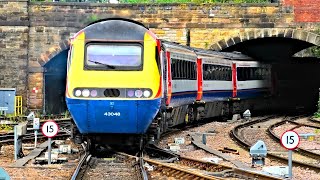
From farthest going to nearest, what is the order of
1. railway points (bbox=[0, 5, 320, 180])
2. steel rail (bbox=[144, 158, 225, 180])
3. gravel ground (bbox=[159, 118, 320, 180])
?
gravel ground (bbox=[159, 118, 320, 180]), railway points (bbox=[0, 5, 320, 180]), steel rail (bbox=[144, 158, 225, 180])

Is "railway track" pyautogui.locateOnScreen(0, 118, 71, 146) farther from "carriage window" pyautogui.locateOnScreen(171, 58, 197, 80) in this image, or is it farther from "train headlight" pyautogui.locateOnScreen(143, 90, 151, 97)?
"train headlight" pyautogui.locateOnScreen(143, 90, 151, 97)

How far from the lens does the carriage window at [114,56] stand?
14.7 meters

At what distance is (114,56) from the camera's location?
14.8 meters

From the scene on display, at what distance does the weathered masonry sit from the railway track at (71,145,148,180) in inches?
738

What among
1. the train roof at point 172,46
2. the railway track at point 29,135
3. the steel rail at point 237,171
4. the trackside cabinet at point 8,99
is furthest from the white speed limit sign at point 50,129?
the trackside cabinet at point 8,99

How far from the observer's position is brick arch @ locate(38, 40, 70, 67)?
111 feet

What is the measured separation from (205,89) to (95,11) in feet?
32.1

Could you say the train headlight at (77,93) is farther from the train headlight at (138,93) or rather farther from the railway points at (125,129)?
the train headlight at (138,93)

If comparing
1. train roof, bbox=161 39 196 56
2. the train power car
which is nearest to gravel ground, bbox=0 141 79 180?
the train power car

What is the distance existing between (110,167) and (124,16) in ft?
68.7

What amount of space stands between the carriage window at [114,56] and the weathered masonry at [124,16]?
18960mm

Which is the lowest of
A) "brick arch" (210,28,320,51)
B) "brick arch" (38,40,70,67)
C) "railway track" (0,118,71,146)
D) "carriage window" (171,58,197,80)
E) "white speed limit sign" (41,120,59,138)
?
"railway track" (0,118,71,146)

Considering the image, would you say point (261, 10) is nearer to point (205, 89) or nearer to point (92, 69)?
point (205, 89)

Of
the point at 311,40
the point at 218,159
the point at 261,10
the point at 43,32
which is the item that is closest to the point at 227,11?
→ the point at 261,10
